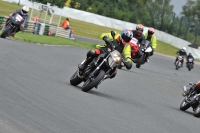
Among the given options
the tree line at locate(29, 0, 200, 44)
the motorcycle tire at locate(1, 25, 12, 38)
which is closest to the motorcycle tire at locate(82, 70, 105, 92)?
the motorcycle tire at locate(1, 25, 12, 38)

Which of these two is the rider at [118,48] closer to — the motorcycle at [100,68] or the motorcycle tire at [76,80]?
the motorcycle at [100,68]

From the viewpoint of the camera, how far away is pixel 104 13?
66688 millimetres

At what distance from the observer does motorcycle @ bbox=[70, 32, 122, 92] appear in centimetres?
1332

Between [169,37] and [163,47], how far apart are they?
2881 mm

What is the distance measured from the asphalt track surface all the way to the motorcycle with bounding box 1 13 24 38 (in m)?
6.99

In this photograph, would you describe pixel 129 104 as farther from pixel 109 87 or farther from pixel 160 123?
pixel 109 87

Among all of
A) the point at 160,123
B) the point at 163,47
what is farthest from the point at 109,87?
the point at 163,47

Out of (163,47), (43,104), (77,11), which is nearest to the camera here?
(43,104)

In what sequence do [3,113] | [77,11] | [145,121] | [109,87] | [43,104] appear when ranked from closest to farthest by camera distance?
[3,113] < [43,104] < [145,121] < [109,87] < [77,11]

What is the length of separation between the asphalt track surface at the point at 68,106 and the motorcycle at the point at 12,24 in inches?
275

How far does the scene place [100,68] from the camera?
44.4 feet

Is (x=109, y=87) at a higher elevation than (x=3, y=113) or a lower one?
lower

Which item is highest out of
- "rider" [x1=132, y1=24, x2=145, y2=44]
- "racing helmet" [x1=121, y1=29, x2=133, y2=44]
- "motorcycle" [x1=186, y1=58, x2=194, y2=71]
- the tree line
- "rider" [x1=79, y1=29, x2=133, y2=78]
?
"racing helmet" [x1=121, y1=29, x2=133, y2=44]

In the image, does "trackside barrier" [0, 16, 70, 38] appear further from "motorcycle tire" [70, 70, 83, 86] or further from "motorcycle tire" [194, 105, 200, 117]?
"motorcycle tire" [194, 105, 200, 117]
